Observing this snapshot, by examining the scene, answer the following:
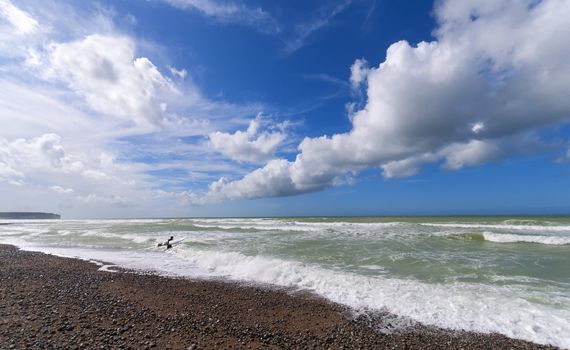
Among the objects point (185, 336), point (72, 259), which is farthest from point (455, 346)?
point (72, 259)

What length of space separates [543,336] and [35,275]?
51.1ft

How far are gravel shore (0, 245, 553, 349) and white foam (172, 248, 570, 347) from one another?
0.57 m

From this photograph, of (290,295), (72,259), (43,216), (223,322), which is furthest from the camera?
(43,216)

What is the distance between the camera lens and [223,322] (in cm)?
673

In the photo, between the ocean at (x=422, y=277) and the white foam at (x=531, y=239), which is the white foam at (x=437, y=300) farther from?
the white foam at (x=531, y=239)

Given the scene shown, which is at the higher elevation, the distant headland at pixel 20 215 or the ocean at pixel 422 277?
the distant headland at pixel 20 215

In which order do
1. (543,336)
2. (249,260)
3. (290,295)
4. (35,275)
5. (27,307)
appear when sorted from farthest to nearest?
1. (249,260)
2. (35,275)
3. (290,295)
4. (27,307)
5. (543,336)

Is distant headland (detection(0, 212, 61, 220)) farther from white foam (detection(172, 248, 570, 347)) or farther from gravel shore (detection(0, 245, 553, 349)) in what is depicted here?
white foam (detection(172, 248, 570, 347))

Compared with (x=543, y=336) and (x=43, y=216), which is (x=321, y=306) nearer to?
(x=543, y=336)

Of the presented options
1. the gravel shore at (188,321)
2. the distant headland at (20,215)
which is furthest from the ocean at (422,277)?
the distant headland at (20,215)

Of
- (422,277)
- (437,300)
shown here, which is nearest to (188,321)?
(437,300)

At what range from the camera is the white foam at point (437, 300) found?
262 inches

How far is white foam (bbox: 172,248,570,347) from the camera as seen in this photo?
6652 millimetres

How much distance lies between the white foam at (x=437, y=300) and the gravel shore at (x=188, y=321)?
22.3 inches
